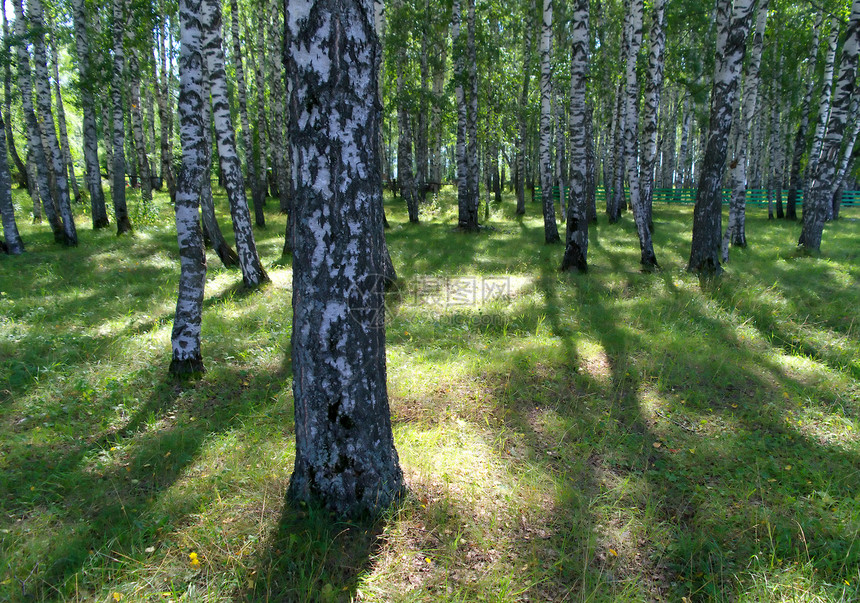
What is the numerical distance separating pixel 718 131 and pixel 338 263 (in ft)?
30.3

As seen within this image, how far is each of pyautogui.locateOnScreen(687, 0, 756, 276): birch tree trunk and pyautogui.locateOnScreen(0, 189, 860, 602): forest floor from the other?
4.29 feet

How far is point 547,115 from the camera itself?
1292cm

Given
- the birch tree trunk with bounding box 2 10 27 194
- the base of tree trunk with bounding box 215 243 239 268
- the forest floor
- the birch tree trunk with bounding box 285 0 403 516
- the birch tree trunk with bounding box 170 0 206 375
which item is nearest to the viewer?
the birch tree trunk with bounding box 285 0 403 516

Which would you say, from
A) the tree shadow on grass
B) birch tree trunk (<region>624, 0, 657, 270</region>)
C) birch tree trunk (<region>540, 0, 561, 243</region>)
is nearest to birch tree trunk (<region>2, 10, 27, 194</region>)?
the tree shadow on grass

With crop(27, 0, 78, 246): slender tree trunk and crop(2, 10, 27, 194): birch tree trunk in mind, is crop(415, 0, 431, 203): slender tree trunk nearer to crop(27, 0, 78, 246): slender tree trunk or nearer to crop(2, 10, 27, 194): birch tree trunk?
crop(27, 0, 78, 246): slender tree trunk

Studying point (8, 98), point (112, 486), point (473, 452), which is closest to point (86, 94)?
point (8, 98)

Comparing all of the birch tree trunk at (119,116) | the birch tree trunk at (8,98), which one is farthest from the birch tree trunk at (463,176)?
the birch tree trunk at (8,98)

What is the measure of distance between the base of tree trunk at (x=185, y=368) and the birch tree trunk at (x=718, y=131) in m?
9.45

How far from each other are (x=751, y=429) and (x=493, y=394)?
8.49 feet

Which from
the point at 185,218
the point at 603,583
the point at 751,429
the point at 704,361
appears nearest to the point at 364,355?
the point at 603,583

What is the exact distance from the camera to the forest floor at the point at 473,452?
2.85m

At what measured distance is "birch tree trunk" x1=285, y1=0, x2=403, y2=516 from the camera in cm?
267

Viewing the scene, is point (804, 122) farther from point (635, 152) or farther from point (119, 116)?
point (119, 116)

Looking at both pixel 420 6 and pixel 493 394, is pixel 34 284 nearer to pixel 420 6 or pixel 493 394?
pixel 493 394
